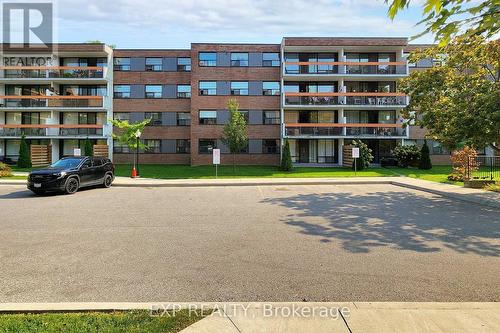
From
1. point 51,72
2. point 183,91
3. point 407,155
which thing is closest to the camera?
point 407,155

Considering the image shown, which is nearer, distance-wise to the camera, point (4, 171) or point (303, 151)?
point (4, 171)

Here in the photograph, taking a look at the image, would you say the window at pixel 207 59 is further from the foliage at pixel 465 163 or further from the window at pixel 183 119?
the foliage at pixel 465 163

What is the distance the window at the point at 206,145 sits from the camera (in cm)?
3975

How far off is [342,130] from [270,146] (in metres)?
7.76

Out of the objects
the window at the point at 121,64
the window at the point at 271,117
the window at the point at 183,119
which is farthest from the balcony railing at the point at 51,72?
the window at the point at 271,117

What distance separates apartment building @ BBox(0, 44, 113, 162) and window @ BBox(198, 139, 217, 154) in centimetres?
1012

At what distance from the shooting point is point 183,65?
4184 cm

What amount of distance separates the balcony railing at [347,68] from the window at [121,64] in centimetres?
1803

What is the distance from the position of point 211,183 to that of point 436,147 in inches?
1174

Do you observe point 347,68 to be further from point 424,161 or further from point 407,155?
point 424,161

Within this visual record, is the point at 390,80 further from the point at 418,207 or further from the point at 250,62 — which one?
the point at 418,207

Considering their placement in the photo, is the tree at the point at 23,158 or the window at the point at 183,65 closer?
the tree at the point at 23,158

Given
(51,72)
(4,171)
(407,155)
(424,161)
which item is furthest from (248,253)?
(51,72)

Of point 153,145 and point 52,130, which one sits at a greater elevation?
point 52,130
